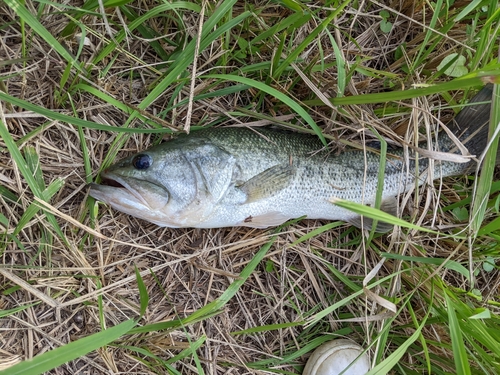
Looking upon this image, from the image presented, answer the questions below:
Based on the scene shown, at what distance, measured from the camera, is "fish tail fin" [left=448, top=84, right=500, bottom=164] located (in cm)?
289

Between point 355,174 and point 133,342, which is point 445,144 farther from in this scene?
point 133,342

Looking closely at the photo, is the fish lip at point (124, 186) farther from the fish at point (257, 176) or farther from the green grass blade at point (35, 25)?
the green grass blade at point (35, 25)

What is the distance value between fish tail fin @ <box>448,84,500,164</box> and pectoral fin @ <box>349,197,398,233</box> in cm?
69

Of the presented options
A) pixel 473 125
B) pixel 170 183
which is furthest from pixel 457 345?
pixel 170 183

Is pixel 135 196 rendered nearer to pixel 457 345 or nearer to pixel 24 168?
pixel 24 168

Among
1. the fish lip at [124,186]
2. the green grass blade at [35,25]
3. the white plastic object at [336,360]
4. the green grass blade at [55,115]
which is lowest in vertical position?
the white plastic object at [336,360]

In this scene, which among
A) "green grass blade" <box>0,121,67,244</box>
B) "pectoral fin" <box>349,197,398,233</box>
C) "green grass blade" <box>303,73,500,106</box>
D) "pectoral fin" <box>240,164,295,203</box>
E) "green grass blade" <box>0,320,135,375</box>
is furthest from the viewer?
"pectoral fin" <box>349,197,398,233</box>

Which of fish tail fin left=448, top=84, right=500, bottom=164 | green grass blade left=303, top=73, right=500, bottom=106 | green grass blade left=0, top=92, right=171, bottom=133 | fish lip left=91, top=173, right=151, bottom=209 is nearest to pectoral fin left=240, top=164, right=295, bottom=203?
green grass blade left=303, top=73, right=500, bottom=106

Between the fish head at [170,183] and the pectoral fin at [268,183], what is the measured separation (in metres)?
0.16

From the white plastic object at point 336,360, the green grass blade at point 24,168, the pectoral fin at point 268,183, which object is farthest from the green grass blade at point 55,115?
the white plastic object at point 336,360

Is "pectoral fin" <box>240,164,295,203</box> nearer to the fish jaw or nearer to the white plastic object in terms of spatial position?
the fish jaw

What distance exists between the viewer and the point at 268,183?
2.66 m

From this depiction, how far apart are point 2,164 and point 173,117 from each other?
1137 mm

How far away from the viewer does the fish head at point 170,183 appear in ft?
8.12
